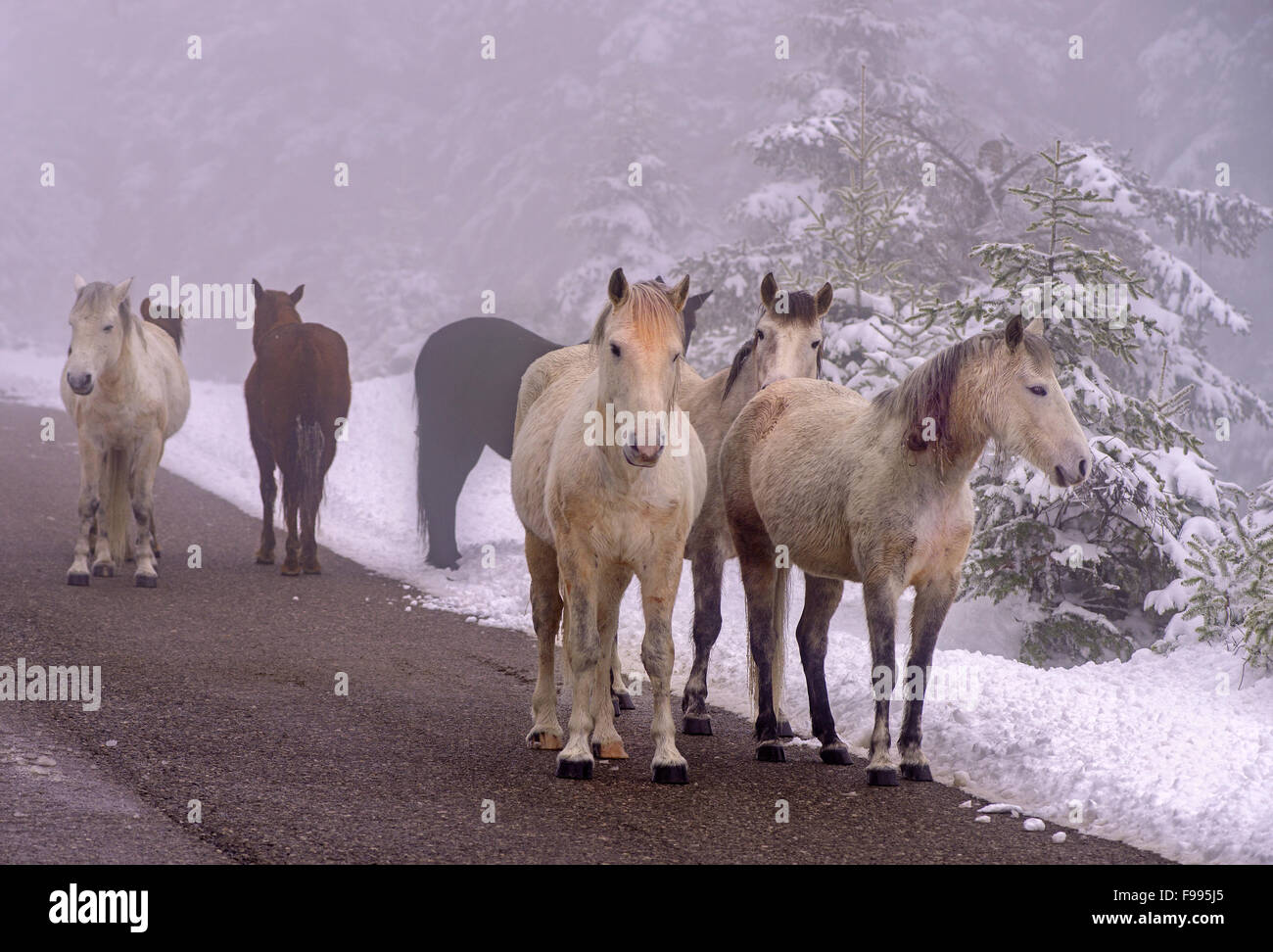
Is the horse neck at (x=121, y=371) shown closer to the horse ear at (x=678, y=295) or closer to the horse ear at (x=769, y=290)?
the horse ear at (x=769, y=290)

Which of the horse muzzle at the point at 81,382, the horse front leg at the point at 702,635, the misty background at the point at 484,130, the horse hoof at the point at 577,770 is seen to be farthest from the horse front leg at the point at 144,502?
the misty background at the point at 484,130

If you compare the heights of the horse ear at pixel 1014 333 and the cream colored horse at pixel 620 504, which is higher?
the horse ear at pixel 1014 333

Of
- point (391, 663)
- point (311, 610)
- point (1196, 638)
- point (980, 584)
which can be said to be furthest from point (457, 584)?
point (1196, 638)

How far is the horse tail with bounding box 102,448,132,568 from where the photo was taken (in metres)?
11.3

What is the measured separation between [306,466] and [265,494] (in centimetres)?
81

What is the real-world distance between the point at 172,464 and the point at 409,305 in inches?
773

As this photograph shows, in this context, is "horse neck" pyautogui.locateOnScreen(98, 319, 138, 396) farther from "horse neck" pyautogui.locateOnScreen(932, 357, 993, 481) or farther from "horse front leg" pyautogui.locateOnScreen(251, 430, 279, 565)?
"horse neck" pyautogui.locateOnScreen(932, 357, 993, 481)

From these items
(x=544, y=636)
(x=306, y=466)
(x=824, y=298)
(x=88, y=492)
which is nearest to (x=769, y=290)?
(x=824, y=298)

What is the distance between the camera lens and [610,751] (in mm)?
6387

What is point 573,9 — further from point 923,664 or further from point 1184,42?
point 923,664

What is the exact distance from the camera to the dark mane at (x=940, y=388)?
6.13 meters

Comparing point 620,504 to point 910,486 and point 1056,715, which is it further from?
point 1056,715

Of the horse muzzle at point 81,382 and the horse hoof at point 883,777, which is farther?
the horse muzzle at point 81,382

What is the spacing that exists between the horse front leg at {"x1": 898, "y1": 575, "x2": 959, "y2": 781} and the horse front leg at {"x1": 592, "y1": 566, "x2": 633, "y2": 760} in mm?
1385
